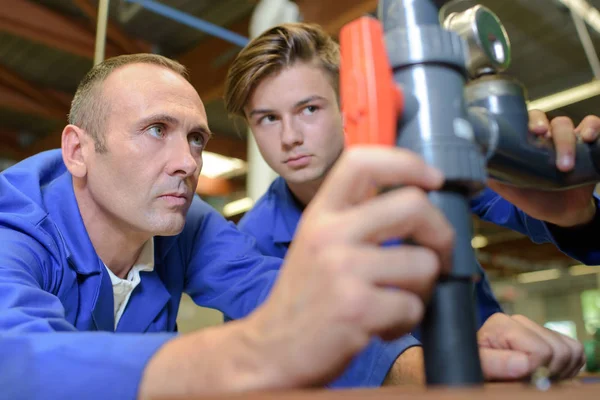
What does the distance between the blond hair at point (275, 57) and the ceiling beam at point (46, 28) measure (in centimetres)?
176

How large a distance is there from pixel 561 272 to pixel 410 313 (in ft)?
33.0

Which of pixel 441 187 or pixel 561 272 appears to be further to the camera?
pixel 561 272

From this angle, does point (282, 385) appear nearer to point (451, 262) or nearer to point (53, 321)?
point (451, 262)

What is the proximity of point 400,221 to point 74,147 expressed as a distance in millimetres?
645

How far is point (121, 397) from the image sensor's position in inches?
11.6

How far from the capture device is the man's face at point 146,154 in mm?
672

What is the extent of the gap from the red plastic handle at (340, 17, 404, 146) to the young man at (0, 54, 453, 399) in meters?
0.02

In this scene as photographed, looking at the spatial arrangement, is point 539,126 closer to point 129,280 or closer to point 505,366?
point 505,366

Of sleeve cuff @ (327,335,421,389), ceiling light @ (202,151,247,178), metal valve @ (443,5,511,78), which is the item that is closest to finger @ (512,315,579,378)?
sleeve cuff @ (327,335,421,389)

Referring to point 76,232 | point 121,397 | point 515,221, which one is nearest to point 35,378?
point 121,397

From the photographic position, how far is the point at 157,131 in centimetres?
70

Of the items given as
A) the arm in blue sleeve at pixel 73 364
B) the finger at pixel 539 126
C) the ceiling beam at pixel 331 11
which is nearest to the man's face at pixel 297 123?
the finger at pixel 539 126

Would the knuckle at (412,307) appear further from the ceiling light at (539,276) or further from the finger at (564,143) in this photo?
the ceiling light at (539,276)

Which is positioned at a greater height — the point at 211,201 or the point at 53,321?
the point at 211,201
